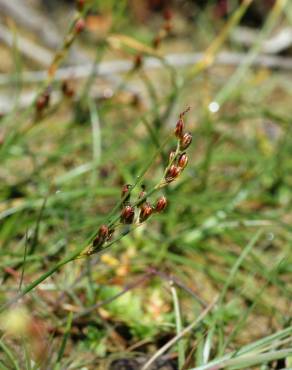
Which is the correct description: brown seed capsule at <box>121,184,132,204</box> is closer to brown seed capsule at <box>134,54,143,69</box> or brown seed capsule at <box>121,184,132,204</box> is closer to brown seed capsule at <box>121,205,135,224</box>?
brown seed capsule at <box>121,205,135,224</box>

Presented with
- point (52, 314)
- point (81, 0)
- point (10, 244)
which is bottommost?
point (52, 314)

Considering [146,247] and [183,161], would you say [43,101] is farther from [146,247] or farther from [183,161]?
[183,161]

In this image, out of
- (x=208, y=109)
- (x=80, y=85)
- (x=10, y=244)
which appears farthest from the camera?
(x=80, y=85)

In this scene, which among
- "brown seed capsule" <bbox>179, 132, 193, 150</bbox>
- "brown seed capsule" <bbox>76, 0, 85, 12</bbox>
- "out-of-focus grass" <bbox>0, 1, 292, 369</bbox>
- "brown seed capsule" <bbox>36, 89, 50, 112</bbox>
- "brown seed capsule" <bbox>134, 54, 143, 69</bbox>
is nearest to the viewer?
"brown seed capsule" <bbox>179, 132, 193, 150</bbox>

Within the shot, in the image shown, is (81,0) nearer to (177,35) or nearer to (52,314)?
(52,314)

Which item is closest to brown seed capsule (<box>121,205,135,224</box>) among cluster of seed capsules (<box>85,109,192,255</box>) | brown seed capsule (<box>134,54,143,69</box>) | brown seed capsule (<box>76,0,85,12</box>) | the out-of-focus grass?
cluster of seed capsules (<box>85,109,192,255</box>)

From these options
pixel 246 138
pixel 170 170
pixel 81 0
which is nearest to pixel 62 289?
pixel 170 170
